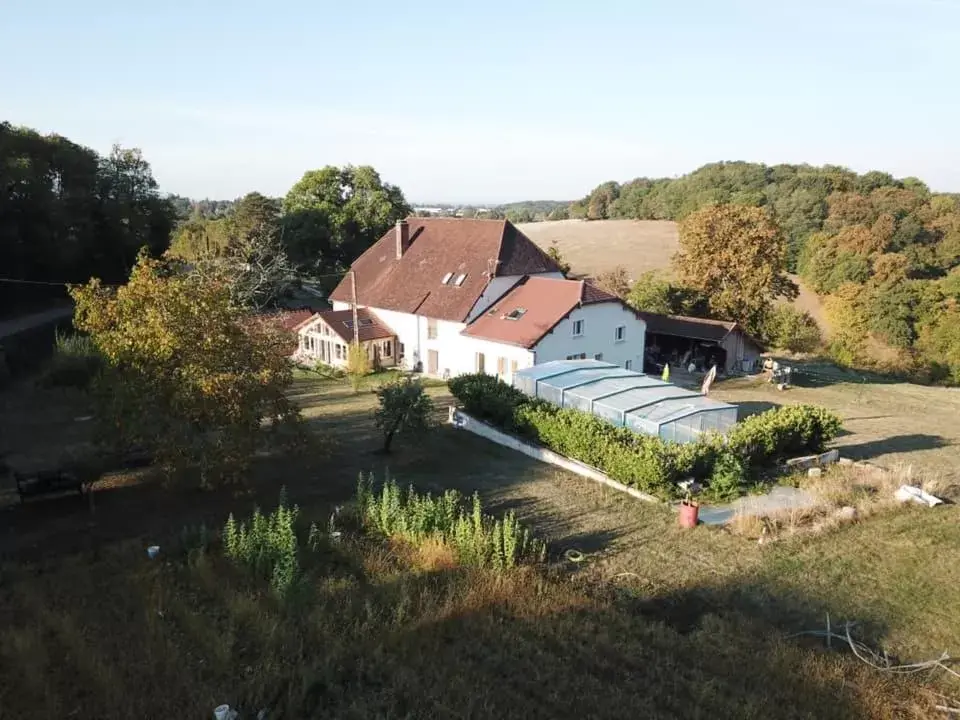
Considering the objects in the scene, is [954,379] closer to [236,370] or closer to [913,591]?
[913,591]

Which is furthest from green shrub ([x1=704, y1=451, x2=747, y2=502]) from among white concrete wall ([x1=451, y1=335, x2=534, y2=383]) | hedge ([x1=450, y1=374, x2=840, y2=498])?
white concrete wall ([x1=451, y1=335, x2=534, y2=383])

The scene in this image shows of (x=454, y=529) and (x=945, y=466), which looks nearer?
(x=454, y=529)

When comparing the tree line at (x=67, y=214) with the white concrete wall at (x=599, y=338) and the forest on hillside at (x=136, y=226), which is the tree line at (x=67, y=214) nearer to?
the forest on hillside at (x=136, y=226)

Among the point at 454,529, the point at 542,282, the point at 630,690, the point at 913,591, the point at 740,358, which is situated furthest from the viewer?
the point at 740,358

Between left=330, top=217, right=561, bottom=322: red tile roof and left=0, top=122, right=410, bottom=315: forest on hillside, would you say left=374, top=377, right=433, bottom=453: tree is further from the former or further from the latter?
left=330, top=217, right=561, bottom=322: red tile roof

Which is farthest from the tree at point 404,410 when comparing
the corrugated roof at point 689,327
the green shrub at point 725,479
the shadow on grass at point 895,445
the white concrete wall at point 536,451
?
the corrugated roof at point 689,327

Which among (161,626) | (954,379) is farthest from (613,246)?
(161,626)

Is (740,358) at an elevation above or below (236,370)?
below
